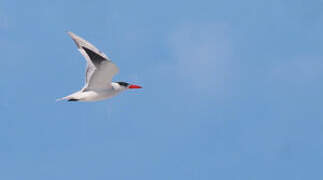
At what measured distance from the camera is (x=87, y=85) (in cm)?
5238

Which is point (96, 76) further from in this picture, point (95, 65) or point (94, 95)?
point (94, 95)

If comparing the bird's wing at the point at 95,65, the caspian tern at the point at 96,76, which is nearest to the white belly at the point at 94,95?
the caspian tern at the point at 96,76

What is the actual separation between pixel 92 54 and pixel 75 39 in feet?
3.39

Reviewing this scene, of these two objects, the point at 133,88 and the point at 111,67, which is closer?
the point at 111,67

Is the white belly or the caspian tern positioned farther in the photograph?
the white belly

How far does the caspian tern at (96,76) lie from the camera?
2003 inches

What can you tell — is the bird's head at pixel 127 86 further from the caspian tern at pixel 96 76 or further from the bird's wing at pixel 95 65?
the bird's wing at pixel 95 65

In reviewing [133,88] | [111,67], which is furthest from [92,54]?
[133,88]

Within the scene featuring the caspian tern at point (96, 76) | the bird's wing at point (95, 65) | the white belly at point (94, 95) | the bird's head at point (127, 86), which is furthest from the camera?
the bird's head at point (127, 86)

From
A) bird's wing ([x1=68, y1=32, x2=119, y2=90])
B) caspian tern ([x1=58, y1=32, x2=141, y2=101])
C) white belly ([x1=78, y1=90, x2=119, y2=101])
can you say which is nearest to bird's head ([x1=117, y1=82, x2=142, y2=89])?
caspian tern ([x1=58, y1=32, x2=141, y2=101])

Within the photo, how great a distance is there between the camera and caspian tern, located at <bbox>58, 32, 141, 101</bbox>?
50.9 metres

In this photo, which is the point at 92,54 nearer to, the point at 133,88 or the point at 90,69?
the point at 90,69

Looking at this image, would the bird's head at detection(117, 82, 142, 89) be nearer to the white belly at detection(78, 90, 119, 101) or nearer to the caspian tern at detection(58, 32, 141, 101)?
the caspian tern at detection(58, 32, 141, 101)

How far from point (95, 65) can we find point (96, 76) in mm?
842
